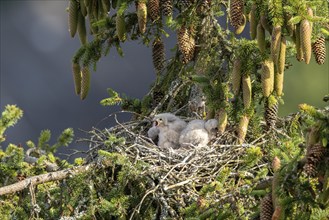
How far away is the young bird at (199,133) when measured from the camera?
8.88m

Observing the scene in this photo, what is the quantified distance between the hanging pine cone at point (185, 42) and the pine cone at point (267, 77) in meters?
0.84

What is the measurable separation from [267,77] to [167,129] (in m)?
1.47

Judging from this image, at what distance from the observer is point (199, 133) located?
29.2ft

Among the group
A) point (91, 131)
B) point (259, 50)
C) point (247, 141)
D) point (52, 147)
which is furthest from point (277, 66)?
point (52, 147)

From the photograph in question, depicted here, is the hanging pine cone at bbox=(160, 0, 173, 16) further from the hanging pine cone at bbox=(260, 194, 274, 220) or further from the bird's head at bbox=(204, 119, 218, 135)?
the hanging pine cone at bbox=(260, 194, 274, 220)

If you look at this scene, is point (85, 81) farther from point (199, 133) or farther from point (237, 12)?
point (237, 12)

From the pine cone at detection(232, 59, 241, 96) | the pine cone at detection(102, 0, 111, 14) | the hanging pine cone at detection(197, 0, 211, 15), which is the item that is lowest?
the pine cone at detection(232, 59, 241, 96)

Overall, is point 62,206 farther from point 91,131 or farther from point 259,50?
point 259,50

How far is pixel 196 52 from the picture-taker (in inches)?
372

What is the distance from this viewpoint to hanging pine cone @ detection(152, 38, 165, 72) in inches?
371

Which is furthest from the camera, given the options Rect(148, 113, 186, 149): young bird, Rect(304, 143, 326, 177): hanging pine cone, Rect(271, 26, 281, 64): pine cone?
Rect(148, 113, 186, 149): young bird

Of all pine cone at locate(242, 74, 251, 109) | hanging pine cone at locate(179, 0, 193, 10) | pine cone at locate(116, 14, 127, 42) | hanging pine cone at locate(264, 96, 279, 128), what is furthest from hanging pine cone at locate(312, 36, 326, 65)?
pine cone at locate(116, 14, 127, 42)

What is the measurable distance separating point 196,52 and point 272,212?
3612 millimetres

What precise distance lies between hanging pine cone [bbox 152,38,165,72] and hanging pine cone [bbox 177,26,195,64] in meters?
0.67
